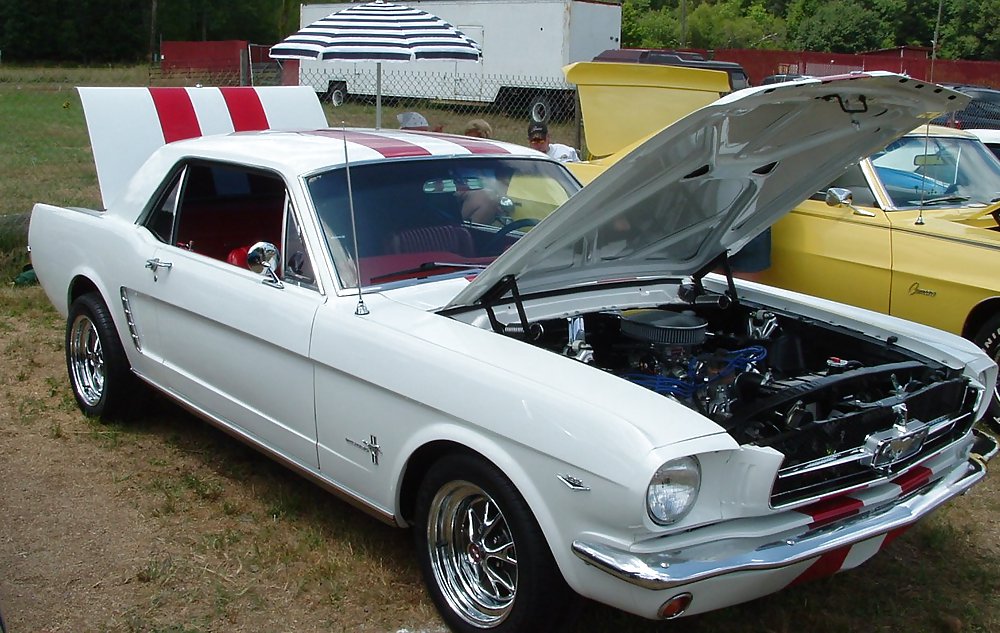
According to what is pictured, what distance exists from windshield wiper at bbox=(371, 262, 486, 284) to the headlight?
1.43m

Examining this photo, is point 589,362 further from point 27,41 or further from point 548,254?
point 27,41

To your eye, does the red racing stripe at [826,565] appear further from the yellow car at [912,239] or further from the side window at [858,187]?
the side window at [858,187]

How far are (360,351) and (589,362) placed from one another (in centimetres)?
78

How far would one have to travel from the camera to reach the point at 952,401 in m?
3.32

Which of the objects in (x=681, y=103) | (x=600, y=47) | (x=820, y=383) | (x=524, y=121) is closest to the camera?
(x=820, y=383)

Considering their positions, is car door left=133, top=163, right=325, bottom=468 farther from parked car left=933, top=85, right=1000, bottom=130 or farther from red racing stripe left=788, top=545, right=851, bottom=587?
parked car left=933, top=85, right=1000, bottom=130

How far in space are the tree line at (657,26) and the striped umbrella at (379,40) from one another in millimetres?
32562

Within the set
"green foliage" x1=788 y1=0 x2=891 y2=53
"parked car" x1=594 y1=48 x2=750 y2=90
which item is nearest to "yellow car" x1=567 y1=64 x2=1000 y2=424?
"parked car" x1=594 y1=48 x2=750 y2=90

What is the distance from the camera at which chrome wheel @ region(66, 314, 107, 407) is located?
497 centimetres

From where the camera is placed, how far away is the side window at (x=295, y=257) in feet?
11.9

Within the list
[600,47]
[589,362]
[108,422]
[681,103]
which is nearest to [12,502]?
[108,422]

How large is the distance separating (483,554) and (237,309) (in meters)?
1.39

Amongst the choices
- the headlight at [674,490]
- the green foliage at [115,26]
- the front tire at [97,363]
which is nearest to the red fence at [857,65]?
the front tire at [97,363]

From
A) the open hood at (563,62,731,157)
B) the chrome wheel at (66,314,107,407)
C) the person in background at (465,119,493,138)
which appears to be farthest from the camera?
the person in background at (465,119,493,138)
